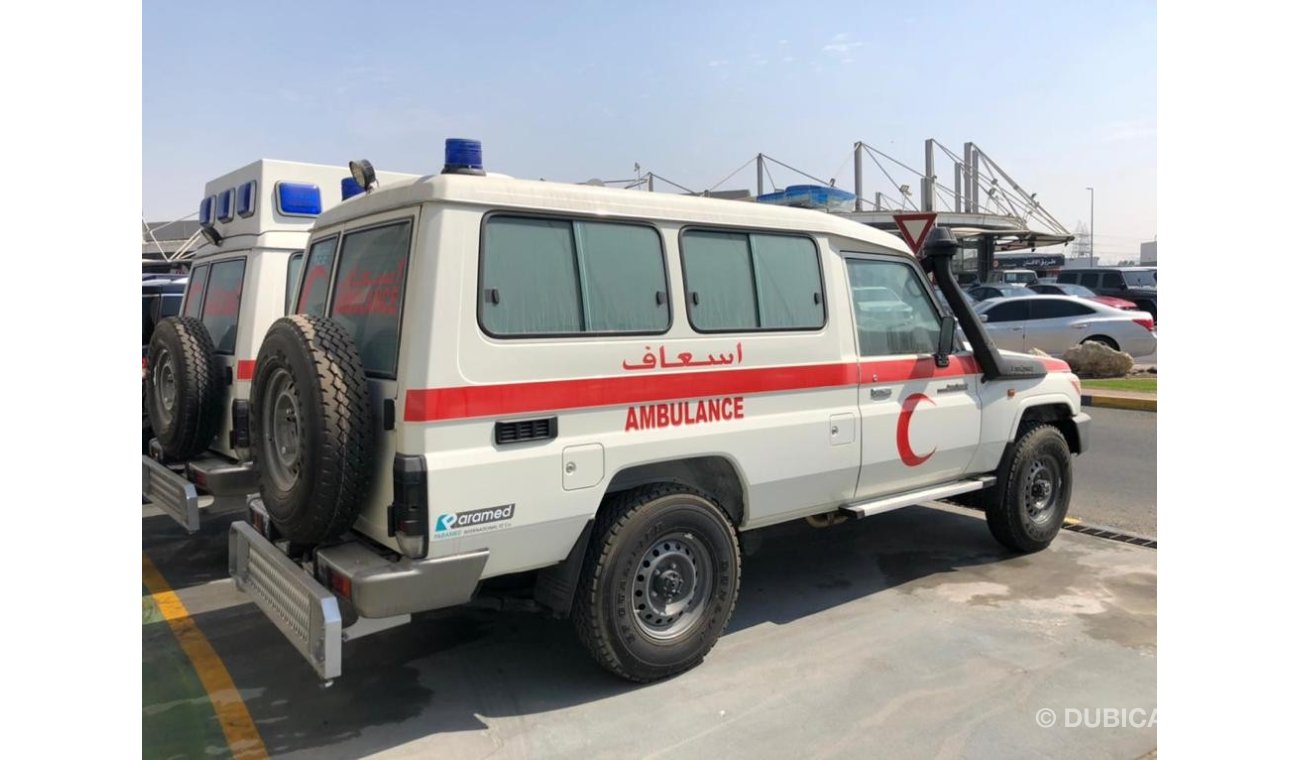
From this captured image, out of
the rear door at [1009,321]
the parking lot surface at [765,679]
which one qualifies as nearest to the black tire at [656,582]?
the parking lot surface at [765,679]

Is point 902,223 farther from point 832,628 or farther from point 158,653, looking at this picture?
point 158,653

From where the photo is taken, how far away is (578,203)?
4066mm

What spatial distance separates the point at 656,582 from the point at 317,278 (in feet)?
7.83

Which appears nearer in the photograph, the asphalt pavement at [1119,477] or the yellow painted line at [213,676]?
the yellow painted line at [213,676]

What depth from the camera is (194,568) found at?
6.41 meters

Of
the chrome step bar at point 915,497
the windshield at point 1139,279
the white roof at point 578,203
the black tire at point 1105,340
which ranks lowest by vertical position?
the chrome step bar at point 915,497

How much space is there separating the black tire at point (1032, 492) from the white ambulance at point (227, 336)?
4.94 metres

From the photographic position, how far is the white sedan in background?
16.6 meters

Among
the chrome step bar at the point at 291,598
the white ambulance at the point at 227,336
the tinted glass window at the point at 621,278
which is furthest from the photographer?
the white ambulance at the point at 227,336

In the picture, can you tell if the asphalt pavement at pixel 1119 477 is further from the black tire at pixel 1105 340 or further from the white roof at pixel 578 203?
the black tire at pixel 1105 340

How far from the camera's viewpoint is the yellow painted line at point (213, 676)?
3.78 m

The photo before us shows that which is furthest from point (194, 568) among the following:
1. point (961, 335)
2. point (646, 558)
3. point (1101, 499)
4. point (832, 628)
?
point (1101, 499)

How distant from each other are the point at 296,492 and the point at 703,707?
2043 mm

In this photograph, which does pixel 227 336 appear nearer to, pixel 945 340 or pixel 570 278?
pixel 570 278
